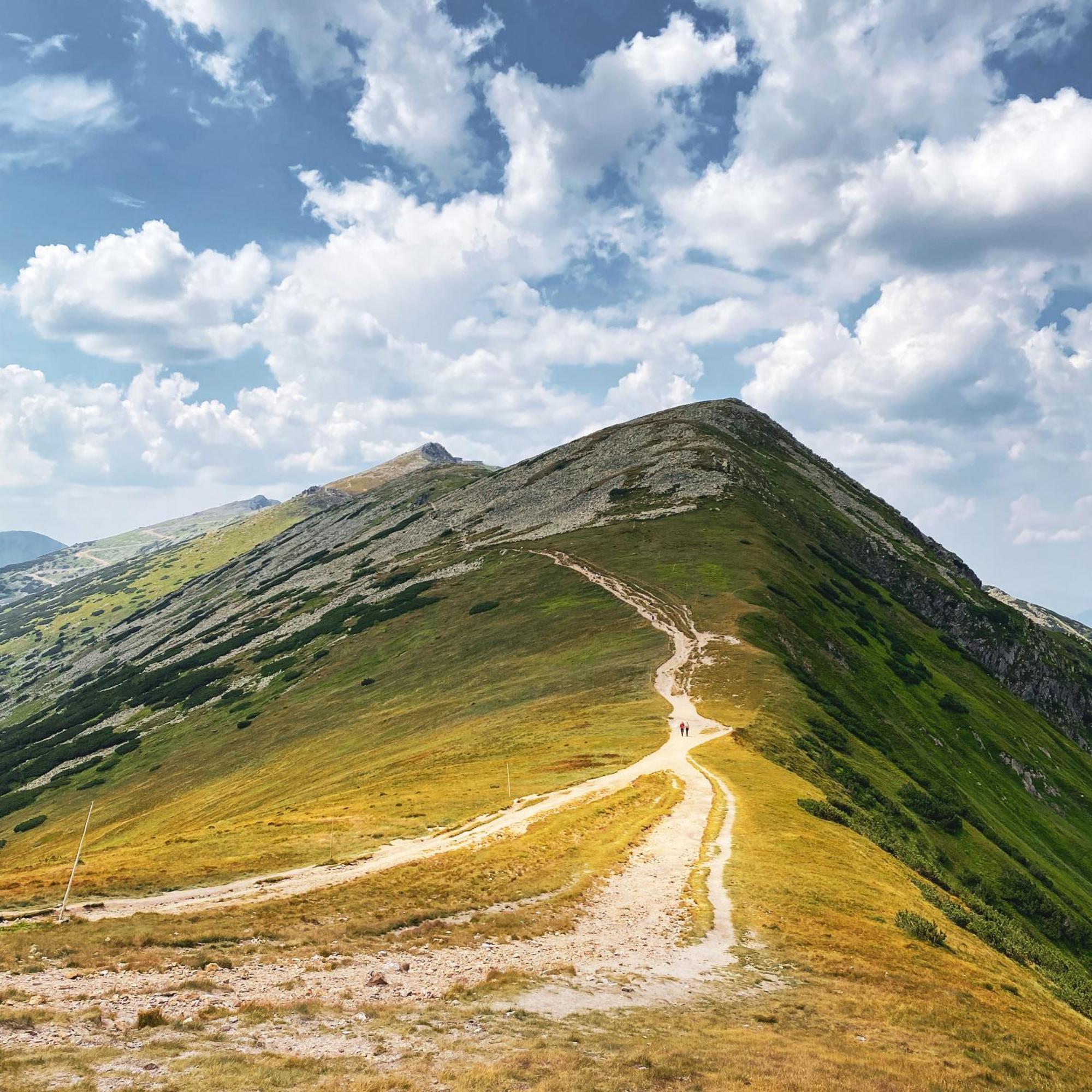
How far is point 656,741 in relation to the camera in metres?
51.8

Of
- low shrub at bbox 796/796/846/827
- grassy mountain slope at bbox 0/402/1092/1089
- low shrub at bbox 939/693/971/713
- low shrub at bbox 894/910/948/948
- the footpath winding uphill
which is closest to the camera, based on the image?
the footpath winding uphill

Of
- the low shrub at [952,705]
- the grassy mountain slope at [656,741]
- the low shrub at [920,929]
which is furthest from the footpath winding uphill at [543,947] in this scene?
the low shrub at [952,705]

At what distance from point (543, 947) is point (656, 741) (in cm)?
3069

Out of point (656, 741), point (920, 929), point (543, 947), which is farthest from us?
point (656, 741)

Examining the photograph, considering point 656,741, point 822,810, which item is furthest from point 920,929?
point 656,741

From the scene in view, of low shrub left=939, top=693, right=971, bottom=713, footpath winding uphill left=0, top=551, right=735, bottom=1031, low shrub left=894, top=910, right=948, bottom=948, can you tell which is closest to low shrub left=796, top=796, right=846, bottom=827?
footpath winding uphill left=0, top=551, right=735, bottom=1031

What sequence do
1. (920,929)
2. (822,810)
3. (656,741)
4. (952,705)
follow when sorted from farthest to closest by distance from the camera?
(952,705)
(656,741)
(822,810)
(920,929)

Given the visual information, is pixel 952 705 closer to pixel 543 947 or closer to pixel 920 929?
pixel 920 929

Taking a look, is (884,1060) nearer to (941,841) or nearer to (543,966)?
(543,966)

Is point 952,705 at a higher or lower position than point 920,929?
higher

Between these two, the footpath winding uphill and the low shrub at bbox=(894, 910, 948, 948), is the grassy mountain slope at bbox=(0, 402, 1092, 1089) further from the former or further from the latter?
the footpath winding uphill

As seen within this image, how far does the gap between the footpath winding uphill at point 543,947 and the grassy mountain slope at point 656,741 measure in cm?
139

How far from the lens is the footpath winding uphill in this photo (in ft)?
58.1

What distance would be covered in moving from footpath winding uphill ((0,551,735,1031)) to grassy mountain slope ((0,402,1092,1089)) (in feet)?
→ 4.55
